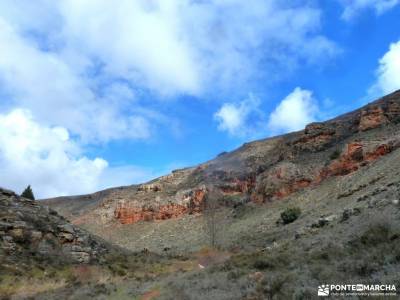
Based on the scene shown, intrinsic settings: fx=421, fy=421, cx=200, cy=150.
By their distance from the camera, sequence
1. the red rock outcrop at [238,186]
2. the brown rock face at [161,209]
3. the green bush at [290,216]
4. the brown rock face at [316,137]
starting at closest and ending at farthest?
the green bush at [290,216], the brown rock face at [316,137], the red rock outcrop at [238,186], the brown rock face at [161,209]

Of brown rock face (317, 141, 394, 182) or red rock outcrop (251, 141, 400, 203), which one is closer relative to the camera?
brown rock face (317, 141, 394, 182)

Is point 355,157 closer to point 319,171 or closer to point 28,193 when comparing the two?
point 319,171

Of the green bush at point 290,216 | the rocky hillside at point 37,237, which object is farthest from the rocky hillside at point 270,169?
the rocky hillside at point 37,237

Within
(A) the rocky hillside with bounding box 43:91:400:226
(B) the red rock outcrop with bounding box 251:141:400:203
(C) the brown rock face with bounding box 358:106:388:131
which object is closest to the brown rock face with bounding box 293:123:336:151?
(A) the rocky hillside with bounding box 43:91:400:226

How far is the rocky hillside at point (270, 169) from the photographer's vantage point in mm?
49406

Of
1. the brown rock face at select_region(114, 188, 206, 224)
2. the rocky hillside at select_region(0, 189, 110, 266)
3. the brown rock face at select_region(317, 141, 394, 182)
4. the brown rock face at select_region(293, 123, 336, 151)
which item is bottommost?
the rocky hillside at select_region(0, 189, 110, 266)

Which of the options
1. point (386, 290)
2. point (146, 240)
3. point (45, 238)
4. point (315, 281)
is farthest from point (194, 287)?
point (146, 240)

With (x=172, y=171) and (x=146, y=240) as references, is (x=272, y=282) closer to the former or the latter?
(x=146, y=240)

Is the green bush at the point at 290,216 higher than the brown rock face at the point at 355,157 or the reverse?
the reverse

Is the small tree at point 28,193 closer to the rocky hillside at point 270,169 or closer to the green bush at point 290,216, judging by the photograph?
the rocky hillside at point 270,169

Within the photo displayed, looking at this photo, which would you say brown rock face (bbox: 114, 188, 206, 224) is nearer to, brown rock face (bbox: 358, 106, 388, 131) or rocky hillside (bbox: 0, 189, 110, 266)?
brown rock face (bbox: 358, 106, 388, 131)

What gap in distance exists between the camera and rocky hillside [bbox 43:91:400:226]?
49.4 metres

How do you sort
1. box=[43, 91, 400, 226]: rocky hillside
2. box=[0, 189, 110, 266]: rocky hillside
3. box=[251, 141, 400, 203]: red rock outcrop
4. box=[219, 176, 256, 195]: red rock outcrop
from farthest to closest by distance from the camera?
1. box=[219, 176, 256, 195]: red rock outcrop
2. box=[43, 91, 400, 226]: rocky hillside
3. box=[251, 141, 400, 203]: red rock outcrop
4. box=[0, 189, 110, 266]: rocky hillside

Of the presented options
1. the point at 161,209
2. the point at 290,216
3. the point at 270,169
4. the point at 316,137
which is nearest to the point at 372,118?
the point at 316,137
